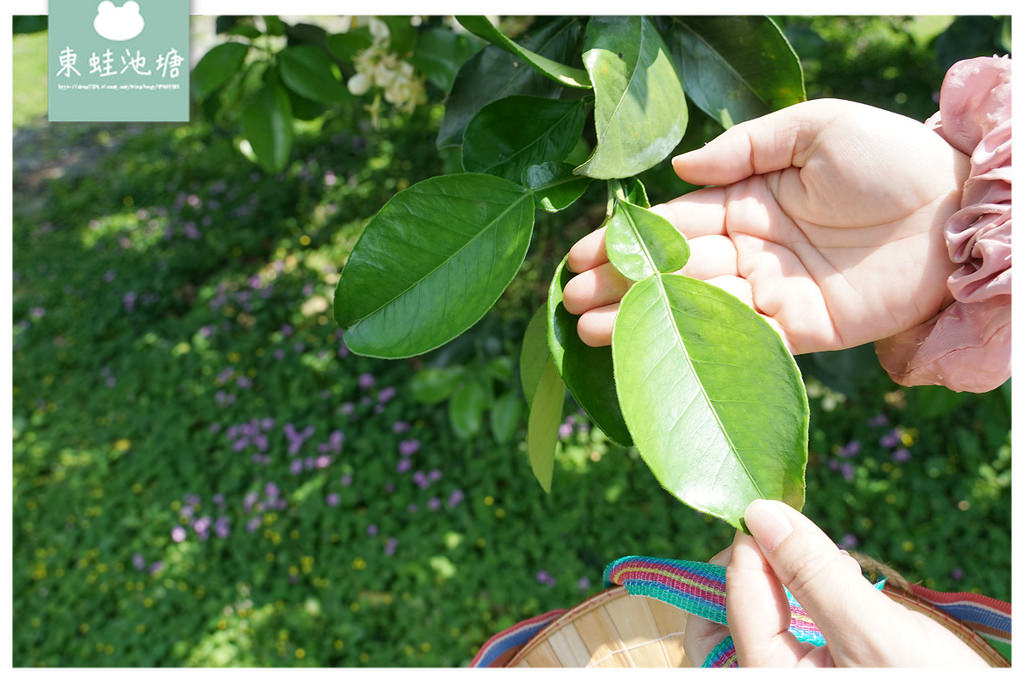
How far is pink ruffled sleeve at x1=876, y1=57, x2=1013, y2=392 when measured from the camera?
71 centimetres

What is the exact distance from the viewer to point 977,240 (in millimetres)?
719

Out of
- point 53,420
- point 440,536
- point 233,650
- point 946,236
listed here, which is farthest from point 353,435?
point 946,236

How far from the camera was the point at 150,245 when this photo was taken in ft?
9.23

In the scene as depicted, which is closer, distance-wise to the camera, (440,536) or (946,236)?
(946,236)

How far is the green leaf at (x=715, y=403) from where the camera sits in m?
0.57

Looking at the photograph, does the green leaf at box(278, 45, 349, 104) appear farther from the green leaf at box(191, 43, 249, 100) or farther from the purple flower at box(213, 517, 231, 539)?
the purple flower at box(213, 517, 231, 539)

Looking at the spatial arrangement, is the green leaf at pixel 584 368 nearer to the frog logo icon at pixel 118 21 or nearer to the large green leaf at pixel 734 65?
the large green leaf at pixel 734 65

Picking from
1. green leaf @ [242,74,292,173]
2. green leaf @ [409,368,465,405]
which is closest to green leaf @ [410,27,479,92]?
green leaf @ [242,74,292,173]

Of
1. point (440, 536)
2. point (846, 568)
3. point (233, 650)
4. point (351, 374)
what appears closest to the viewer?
point (846, 568)

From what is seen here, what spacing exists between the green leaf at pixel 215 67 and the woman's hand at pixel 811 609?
0.96 m

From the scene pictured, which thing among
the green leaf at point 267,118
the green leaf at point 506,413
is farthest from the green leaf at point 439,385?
the green leaf at point 267,118

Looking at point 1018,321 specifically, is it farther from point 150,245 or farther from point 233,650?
point 150,245

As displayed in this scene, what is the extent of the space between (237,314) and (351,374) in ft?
1.64

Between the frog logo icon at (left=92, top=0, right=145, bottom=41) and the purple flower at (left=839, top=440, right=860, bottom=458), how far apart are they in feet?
5.81
